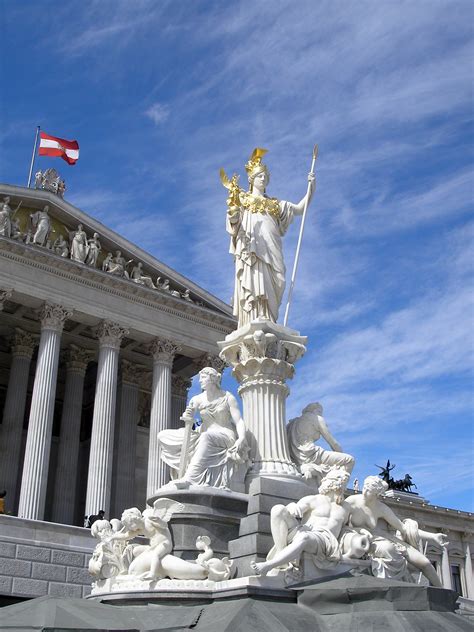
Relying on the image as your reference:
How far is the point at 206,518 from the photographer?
10227mm

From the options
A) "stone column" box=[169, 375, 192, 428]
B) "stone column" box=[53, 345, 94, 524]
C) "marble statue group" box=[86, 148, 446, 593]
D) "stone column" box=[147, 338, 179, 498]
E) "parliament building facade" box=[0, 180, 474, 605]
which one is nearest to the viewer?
"marble statue group" box=[86, 148, 446, 593]

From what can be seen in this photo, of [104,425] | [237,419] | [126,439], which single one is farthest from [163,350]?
[237,419]

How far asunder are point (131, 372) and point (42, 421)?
36.0 feet

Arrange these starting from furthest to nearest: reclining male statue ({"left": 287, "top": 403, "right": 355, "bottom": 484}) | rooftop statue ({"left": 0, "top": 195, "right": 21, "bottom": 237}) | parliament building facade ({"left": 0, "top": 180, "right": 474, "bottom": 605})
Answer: rooftop statue ({"left": 0, "top": 195, "right": 21, "bottom": 237})
parliament building facade ({"left": 0, "top": 180, "right": 474, "bottom": 605})
reclining male statue ({"left": 287, "top": 403, "right": 355, "bottom": 484})

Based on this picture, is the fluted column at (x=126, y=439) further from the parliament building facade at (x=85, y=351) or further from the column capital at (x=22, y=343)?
the column capital at (x=22, y=343)

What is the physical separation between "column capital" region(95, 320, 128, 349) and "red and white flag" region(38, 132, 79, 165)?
9334 millimetres

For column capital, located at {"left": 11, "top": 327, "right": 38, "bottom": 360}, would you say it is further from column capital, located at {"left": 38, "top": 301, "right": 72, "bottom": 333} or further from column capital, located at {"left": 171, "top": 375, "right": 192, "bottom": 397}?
column capital, located at {"left": 171, "top": 375, "right": 192, "bottom": 397}

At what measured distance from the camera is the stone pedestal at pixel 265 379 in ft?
38.3

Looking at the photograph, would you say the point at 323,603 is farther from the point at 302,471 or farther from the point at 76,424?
the point at 76,424

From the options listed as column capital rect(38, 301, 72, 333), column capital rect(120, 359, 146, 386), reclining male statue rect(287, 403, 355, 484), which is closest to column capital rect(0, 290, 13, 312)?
column capital rect(38, 301, 72, 333)

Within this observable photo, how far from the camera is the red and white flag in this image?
40.8 meters

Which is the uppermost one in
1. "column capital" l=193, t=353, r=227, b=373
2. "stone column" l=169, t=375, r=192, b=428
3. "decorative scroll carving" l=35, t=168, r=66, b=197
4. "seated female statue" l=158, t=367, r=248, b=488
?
"decorative scroll carving" l=35, t=168, r=66, b=197

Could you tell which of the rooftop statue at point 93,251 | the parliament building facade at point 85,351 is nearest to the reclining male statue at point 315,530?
the parliament building facade at point 85,351

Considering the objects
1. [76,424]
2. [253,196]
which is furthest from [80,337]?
[253,196]
